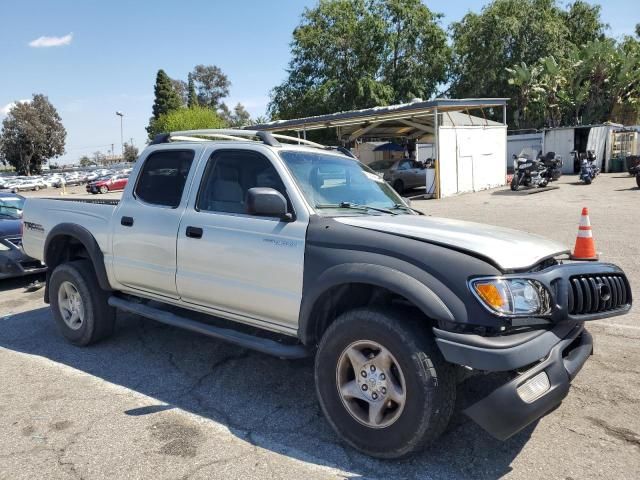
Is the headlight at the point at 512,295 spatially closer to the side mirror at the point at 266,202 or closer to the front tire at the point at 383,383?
the front tire at the point at 383,383

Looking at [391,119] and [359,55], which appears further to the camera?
[359,55]

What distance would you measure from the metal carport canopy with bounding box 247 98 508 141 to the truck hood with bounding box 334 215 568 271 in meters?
16.5

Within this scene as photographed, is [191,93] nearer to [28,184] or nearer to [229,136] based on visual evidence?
[28,184]

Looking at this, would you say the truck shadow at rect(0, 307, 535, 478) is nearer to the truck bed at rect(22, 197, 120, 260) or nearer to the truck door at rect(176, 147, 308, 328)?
the truck door at rect(176, 147, 308, 328)

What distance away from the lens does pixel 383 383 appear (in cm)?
301

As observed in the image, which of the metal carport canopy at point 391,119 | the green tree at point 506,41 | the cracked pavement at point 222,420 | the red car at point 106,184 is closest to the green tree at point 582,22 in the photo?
the green tree at point 506,41

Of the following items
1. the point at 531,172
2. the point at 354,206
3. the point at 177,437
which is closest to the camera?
the point at 177,437

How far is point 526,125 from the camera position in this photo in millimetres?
40281

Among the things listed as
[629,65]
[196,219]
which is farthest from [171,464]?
[629,65]

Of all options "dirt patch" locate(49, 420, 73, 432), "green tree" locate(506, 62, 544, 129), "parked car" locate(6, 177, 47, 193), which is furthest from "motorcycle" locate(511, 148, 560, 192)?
"parked car" locate(6, 177, 47, 193)

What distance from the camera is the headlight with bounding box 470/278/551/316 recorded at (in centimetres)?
271

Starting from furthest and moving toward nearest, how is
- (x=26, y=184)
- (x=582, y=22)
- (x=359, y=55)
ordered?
(x=26, y=184), (x=582, y=22), (x=359, y=55)

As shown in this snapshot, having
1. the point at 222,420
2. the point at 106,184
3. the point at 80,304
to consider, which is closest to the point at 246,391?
the point at 222,420

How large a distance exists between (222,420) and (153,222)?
1.76 metres
